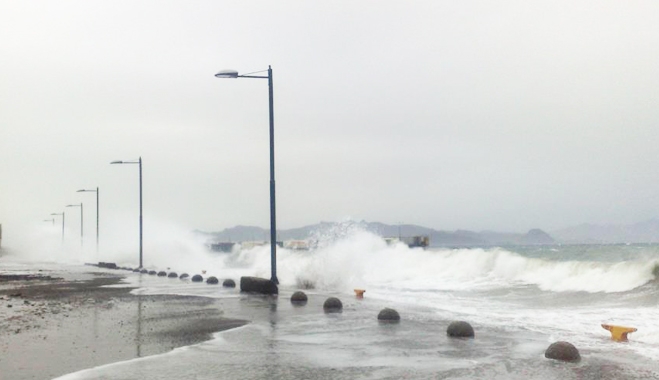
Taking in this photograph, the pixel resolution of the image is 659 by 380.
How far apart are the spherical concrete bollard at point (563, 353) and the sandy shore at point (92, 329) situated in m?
5.81

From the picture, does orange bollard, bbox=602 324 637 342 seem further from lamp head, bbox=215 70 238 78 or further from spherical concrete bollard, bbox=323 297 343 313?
lamp head, bbox=215 70 238 78

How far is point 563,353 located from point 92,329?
29.3 ft

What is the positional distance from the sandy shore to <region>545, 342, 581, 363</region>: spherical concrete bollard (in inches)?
229

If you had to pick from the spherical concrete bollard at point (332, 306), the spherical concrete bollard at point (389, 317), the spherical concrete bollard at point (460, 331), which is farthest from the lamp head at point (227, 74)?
the spherical concrete bollard at point (460, 331)


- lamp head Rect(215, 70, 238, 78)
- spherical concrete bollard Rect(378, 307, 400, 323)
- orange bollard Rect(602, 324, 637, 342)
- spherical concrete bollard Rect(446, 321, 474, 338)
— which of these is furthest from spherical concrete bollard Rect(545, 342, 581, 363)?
lamp head Rect(215, 70, 238, 78)

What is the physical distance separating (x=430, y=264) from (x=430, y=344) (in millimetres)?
36820

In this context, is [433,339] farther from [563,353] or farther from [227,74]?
[227,74]

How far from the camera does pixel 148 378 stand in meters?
8.07

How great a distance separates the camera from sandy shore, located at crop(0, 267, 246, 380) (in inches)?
372

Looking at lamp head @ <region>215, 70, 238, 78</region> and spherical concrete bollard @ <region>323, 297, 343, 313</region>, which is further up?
lamp head @ <region>215, 70, 238, 78</region>

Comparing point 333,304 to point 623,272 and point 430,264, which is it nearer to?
point 623,272

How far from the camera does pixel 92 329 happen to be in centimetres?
1316

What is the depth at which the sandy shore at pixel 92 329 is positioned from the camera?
31.0ft

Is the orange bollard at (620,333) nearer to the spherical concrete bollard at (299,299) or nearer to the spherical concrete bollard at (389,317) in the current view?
the spherical concrete bollard at (389,317)
